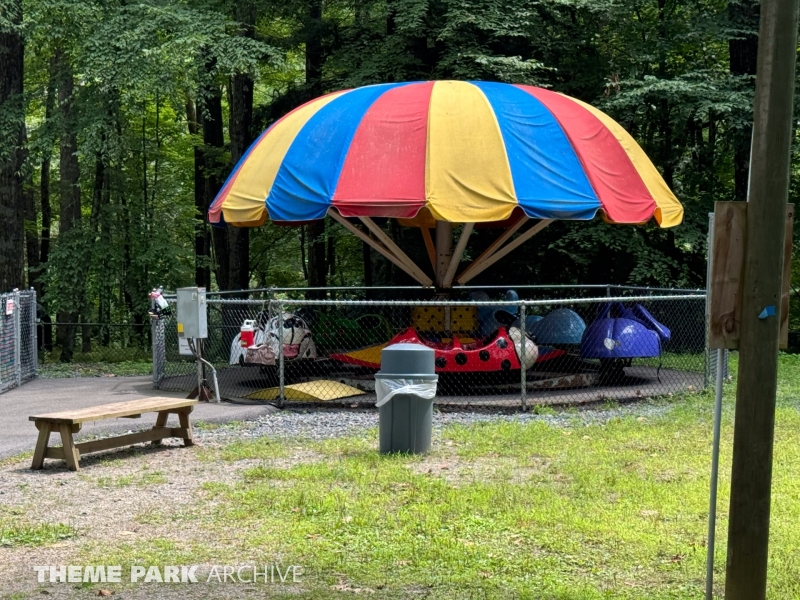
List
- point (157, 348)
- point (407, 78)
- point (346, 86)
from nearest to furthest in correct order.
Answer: point (157, 348), point (346, 86), point (407, 78)

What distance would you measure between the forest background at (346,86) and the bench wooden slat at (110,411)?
375 inches

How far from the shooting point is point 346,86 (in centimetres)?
2130

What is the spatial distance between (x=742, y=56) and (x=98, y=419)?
17817mm

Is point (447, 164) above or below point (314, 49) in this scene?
below

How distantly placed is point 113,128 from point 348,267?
1584 centimetres

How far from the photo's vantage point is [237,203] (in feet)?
47.8

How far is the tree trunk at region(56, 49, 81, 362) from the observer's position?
69.2ft

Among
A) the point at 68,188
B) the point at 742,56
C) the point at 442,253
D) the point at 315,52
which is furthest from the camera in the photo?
the point at 68,188

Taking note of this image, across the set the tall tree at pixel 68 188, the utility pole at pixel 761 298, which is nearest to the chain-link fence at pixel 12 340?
the tall tree at pixel 68 188

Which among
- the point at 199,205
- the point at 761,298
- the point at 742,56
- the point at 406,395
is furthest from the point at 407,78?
the point at 761,298

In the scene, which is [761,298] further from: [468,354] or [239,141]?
[239,141]

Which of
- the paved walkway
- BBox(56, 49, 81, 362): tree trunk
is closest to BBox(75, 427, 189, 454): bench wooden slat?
the paved walkway

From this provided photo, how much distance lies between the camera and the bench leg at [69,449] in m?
9.16

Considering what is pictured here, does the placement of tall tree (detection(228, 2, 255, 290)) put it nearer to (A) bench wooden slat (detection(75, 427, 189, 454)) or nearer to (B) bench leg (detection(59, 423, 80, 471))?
(A) bench wooden slat (detection(75, 427, 189, 454))
